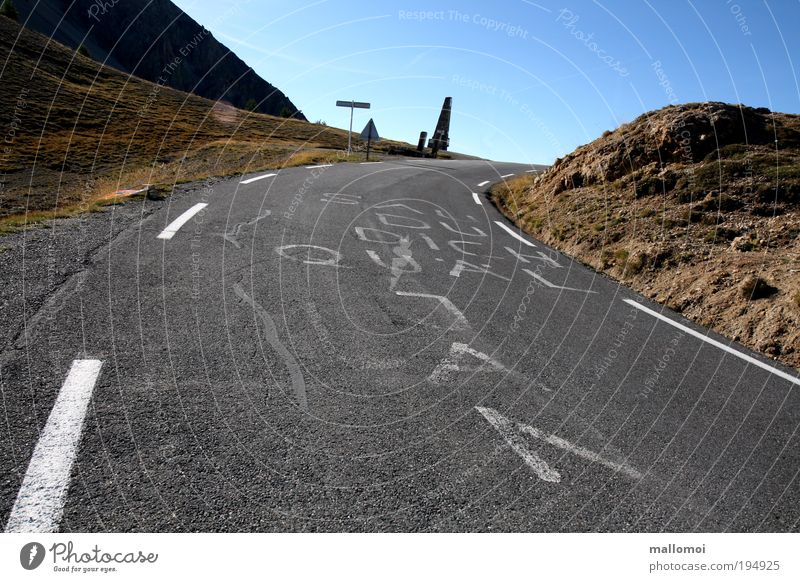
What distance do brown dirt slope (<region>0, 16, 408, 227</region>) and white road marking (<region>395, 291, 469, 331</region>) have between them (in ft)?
31.2

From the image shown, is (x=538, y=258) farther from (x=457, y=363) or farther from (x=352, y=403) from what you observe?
(x=352, y=403)

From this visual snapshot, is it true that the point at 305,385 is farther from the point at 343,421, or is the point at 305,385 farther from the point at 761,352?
the point at 761,352

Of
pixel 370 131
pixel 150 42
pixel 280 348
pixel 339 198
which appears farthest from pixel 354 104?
pixel 150 42

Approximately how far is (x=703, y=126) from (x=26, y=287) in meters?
13.3

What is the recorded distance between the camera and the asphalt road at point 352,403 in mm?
2373

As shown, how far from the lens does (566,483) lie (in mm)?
2754

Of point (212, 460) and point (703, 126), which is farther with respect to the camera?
point (703, 126)

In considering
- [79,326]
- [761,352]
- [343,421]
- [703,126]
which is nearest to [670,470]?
[343,421]

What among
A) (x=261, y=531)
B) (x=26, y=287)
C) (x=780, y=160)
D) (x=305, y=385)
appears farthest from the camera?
(x=780, y=160)

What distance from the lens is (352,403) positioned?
10.8ft

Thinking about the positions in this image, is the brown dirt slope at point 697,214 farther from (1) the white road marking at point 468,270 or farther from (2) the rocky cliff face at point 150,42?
(2) the rocky cliff face at point 150,42

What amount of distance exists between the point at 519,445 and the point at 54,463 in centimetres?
235

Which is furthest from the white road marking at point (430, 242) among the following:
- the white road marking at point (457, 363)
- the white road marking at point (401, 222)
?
the white road marking at point (457, 363)

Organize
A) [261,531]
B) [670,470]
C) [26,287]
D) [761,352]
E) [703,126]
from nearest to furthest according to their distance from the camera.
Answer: [261,531] < [670,470] < [26,287] < [761,352] < [703,126]
